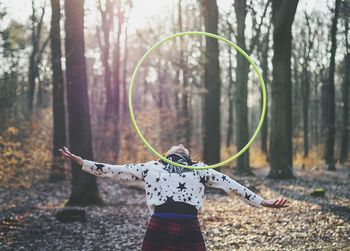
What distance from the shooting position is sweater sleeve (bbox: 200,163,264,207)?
191 inches

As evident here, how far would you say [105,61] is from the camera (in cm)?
2812

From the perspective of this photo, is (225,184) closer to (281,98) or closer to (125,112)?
(281,98)

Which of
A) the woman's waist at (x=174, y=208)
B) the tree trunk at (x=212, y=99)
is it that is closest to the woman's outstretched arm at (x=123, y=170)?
the woman's waist at (x=174, y=208)

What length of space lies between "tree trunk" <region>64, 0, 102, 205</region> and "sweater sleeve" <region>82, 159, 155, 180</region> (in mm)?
8113

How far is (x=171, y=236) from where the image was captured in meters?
4.62

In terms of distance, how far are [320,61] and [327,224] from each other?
29903mm

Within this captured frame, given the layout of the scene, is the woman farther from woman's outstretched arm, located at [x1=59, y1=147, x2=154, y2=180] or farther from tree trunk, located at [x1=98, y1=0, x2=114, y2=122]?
tree trunk, located at [x1=98, y1=0, x2=114, y2=122]

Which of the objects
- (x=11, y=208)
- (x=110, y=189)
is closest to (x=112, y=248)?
(x=11, y=208)

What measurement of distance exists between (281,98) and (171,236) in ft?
44.7

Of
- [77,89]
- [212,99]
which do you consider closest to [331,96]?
[212,99]

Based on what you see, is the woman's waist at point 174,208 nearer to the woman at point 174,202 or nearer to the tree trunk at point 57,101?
the woman at point 174,202

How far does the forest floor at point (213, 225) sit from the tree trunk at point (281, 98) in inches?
102

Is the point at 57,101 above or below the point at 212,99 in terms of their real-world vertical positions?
above

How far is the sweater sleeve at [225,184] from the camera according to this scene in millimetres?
4848
